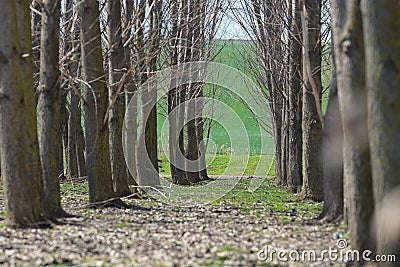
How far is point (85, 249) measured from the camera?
693 centimetres

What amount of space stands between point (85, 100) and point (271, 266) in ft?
19.5

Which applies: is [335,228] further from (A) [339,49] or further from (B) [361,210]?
(A) [339,49]

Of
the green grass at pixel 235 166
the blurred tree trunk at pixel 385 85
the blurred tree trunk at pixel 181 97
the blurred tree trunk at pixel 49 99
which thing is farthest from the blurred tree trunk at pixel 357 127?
the green grass at pixel 235 166

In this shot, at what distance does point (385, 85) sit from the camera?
536cm

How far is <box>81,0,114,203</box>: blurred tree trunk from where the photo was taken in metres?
11.0

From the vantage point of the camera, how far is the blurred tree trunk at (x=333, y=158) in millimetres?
9016

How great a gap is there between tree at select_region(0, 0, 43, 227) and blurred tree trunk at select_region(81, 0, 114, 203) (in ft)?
8.05

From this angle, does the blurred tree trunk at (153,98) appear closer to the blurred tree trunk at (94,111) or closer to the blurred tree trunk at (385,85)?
the blurred tree trunk at (94,111)

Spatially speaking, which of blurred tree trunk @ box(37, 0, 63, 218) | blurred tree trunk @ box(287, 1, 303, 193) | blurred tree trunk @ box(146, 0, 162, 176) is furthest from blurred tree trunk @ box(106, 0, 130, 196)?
blurred tree trunk @ box(287, 1, 303, 193)

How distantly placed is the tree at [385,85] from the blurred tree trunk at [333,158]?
142 inches

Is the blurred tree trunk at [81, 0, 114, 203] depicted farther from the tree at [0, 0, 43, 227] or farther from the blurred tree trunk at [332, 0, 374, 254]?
the blurred tree trunk at [332, 0, 374, 254]

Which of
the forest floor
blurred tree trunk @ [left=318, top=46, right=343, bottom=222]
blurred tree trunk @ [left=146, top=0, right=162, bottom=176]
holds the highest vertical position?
blurred tree trunk @ [left=146, top=0, right=162, bottom=176]

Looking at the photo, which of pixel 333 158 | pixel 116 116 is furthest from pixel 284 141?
pixel 333 158

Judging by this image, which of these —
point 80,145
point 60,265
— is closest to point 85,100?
point 60,265
